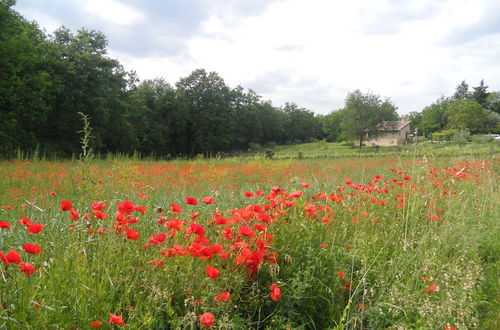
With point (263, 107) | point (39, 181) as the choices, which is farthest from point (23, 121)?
point (263, 107)

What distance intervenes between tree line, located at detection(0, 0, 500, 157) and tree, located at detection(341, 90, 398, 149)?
14cm

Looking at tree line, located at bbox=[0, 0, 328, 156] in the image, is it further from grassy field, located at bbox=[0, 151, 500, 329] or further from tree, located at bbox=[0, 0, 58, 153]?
grassy field, located at bbox=[0, 151, 500, 329]

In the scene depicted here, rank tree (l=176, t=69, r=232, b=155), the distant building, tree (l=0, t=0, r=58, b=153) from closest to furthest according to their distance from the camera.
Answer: tree (l=0, t=0, r=58, b=153), the distant building, tree (l=176, t=69, r=232, b=155)

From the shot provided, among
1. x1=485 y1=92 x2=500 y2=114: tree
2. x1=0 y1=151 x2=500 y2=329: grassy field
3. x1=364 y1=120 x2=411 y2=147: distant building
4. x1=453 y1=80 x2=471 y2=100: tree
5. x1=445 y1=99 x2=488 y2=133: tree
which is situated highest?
x1=453 y1=80 x2=471 y2=100: tree

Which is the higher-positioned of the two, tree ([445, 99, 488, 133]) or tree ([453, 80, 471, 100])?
tree ([453, 80, 471, 100])

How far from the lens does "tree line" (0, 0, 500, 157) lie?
19.8 metres

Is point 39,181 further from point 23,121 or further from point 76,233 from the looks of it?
point 23,121

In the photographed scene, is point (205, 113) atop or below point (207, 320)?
atop

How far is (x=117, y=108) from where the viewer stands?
29016 mm

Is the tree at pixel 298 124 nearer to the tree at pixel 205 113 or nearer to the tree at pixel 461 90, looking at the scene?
the tree at pixel 205 113

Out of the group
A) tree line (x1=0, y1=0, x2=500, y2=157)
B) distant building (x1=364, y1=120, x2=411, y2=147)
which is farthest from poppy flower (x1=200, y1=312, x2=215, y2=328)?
distant building (x1=364, y1=120, x2=411, y2=147)

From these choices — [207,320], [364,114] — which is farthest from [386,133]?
[207,320]

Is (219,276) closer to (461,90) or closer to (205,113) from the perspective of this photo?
(205,113)

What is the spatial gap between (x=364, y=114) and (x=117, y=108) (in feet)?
110
